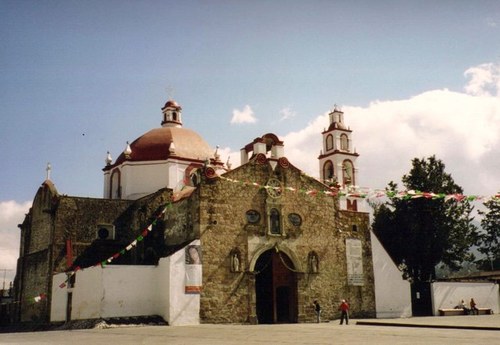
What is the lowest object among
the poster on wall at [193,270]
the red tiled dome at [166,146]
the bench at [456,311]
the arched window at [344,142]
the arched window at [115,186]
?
the bench at [456,311]

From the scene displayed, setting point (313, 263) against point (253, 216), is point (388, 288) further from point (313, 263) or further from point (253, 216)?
point (253, 216)

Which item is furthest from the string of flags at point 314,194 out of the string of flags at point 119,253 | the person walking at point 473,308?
the person walking at point 473,308

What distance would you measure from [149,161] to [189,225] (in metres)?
8.91

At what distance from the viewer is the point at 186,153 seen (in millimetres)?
38469

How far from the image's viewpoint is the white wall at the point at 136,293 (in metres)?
28.0

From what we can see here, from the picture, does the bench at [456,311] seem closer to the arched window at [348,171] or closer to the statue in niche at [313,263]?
the statue in niche at [313,263]

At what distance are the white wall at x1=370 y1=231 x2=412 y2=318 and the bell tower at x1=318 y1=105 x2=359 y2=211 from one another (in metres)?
19.3

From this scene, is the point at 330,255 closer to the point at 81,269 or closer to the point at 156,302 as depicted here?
the point at 156,302

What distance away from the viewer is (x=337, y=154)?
5534cm

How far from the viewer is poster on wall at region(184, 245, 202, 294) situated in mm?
28500

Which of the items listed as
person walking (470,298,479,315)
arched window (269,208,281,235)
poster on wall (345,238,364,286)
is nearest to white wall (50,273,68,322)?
arched window (269,208,281,235)

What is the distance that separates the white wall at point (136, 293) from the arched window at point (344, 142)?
3166 cm

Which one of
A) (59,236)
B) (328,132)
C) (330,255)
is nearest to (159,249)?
(59,236)

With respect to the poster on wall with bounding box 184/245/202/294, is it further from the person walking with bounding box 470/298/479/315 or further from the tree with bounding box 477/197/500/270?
the tree with bounding box 477/197/500/270
